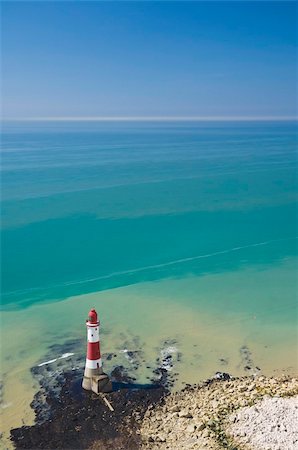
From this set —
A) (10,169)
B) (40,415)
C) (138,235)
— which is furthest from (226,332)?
(10,169)

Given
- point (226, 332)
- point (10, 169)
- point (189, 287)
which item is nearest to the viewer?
point (226, 332)

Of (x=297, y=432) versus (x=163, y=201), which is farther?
(x=163, y=201)

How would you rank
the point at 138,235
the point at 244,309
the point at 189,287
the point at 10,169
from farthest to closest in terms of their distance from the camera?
the point at 10,169
the point at 138,235
the point at 189,287
the point at 244,309

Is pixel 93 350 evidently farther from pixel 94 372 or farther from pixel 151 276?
pixel 151 276

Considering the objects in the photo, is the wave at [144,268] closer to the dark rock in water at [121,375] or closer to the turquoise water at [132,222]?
the turquoise water at [132,222]

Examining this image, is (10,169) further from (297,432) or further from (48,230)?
(297,432)

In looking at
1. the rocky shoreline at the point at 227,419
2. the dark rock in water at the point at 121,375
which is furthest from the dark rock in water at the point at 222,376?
the dark rock in water at the point at 121,375

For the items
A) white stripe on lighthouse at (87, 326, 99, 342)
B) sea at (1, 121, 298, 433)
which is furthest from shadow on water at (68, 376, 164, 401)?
white stripe on lighthouse at (87, 326, 99, 342)
